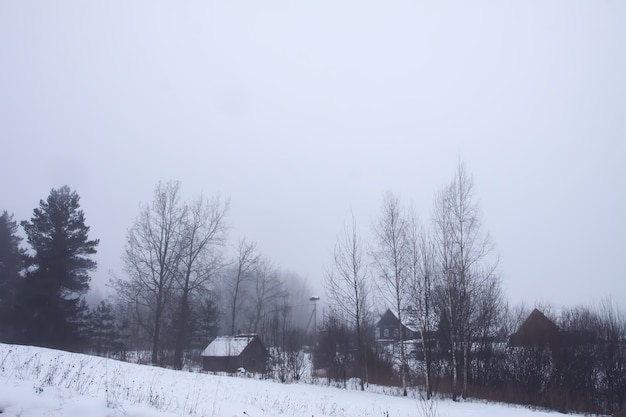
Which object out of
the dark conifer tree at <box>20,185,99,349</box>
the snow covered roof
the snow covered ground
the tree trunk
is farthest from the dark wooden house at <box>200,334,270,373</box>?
the snow covered ground

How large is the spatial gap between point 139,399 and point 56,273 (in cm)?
2561

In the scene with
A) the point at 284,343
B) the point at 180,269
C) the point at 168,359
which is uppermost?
the point at 180,269

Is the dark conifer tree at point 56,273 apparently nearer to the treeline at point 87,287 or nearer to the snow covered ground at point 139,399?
the treeline at point 87,287

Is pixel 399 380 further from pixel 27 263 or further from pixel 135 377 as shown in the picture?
pixel 27 263

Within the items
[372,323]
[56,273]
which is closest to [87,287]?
[56,273]

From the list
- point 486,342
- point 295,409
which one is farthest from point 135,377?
point 486,342

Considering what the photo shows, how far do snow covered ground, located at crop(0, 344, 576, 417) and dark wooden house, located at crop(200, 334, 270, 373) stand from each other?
13.8 m

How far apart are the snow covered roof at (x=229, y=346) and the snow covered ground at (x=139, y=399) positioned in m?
14.4

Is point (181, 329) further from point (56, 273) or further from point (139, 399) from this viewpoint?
point (139, 399)

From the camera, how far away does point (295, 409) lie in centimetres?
1277

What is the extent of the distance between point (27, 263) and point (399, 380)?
27445mm

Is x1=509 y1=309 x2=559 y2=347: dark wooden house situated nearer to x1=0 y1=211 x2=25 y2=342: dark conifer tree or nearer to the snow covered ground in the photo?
the snow covered ground

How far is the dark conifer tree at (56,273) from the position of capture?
29.6m

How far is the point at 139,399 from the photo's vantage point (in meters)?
9.44
